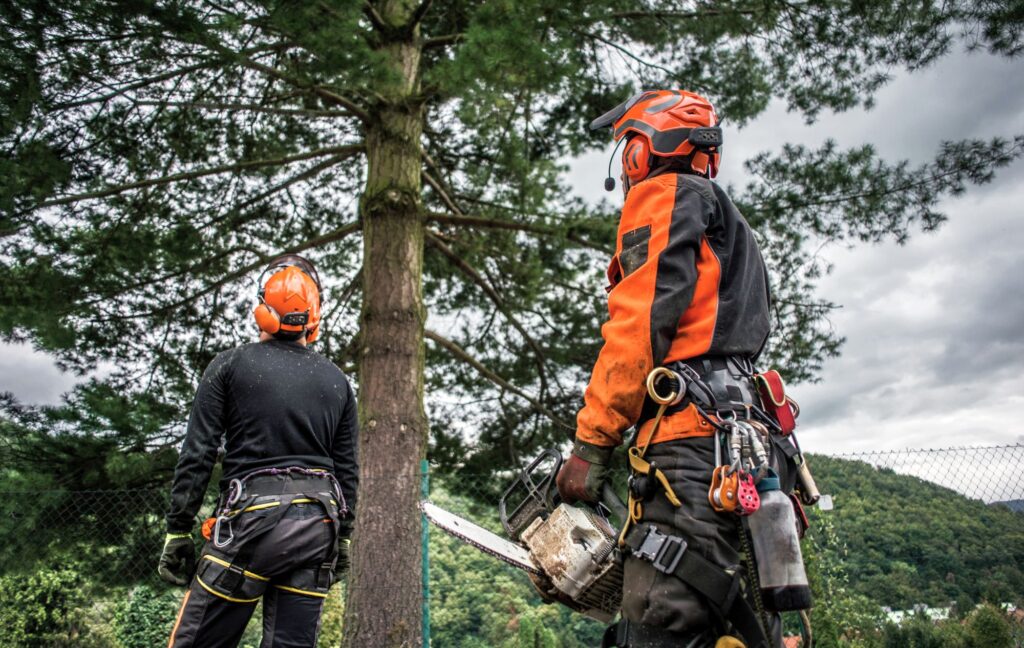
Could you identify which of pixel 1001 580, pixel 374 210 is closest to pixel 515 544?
pixel 374 210

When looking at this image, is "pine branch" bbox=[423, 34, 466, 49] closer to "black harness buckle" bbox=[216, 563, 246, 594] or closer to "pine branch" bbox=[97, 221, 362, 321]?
"pine branch" bbox=[97, 221, 362, 321]

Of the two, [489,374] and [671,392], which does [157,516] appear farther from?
[671,392]

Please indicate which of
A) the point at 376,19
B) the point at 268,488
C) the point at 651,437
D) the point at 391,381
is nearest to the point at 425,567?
the point at 391,381

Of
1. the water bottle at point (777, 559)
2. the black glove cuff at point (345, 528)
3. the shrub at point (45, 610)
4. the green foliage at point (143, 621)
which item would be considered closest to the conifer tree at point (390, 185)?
the black glove cuff at point (345, 528)

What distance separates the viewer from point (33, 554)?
718 centimetres

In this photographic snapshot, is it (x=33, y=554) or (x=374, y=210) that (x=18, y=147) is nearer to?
(x=374, y=210)

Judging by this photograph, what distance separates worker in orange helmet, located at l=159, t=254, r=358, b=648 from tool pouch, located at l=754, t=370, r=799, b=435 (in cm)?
192

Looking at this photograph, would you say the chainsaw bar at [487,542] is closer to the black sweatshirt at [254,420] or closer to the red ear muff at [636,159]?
the black sweatshirt at [254,420]

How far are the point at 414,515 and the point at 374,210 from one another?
2.63 m

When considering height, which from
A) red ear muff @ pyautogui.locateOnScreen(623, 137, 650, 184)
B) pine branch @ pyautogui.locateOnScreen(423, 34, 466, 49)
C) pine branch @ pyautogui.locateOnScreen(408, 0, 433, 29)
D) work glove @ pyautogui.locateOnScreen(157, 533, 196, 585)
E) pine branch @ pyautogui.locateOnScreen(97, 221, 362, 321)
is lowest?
work glove @ pyautogui.locateOnScreen(157, 533, 196, 585)

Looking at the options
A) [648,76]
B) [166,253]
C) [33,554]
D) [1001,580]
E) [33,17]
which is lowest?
[33,554]

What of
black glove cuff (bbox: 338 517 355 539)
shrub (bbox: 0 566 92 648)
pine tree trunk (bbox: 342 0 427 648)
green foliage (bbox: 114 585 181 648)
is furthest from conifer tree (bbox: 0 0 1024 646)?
green foliage (bbox: 114 585 181 648)

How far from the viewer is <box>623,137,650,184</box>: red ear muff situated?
2.54 m

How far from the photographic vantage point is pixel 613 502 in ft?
7.77
